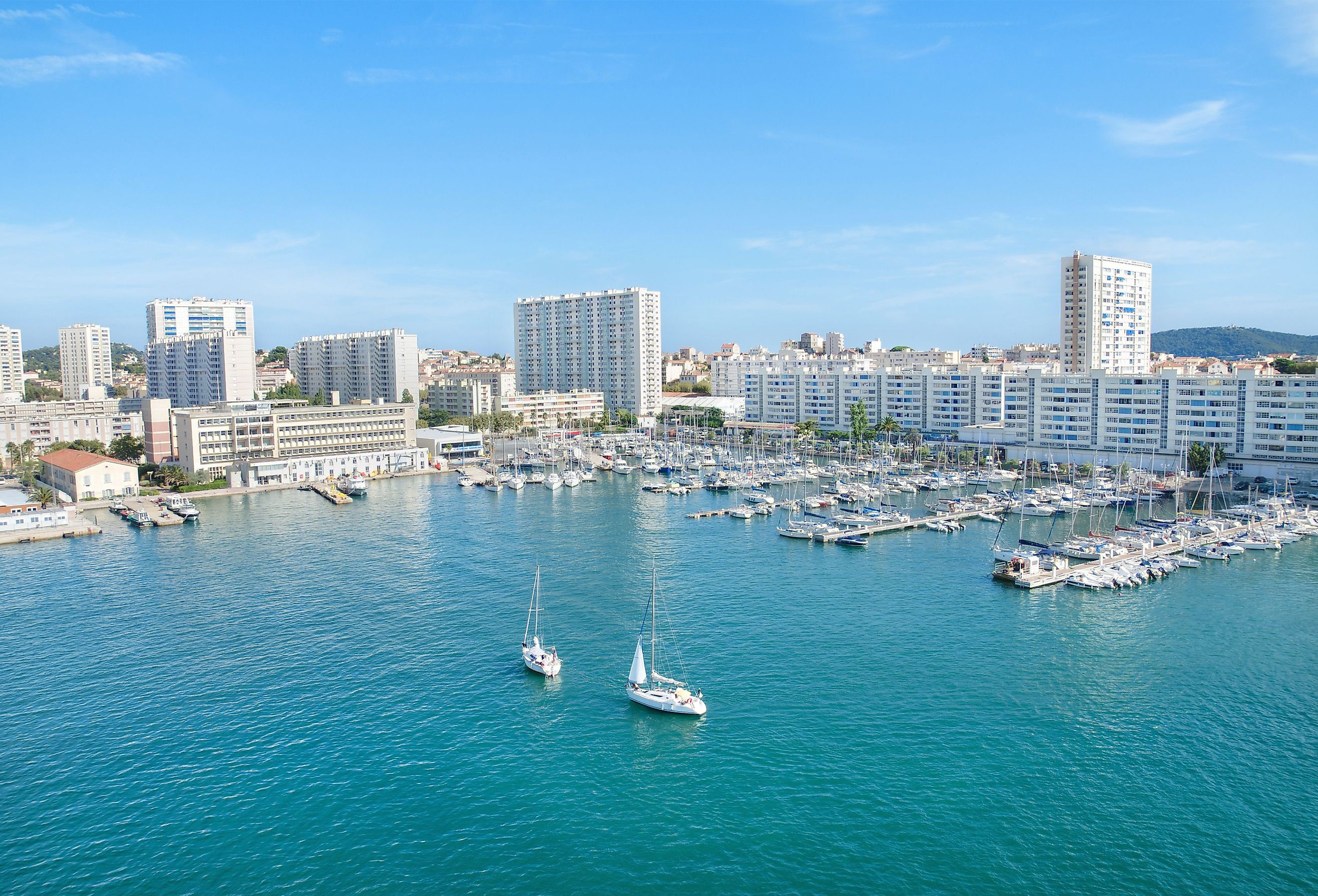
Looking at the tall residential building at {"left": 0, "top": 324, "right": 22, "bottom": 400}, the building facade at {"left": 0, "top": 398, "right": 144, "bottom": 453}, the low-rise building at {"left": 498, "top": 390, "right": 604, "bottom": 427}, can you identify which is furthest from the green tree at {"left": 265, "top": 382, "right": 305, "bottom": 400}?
the tall residential building at {"left": 0, "top": 324, "right": 22, "bottom": 400}

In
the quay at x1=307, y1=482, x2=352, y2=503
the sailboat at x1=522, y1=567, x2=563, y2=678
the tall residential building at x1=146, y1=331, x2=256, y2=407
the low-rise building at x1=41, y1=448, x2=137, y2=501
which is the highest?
the tall residential building at x1=146, y1=331, x2=256, y2=407

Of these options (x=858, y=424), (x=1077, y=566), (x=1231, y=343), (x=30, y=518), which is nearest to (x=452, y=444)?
(x=30, y=518)

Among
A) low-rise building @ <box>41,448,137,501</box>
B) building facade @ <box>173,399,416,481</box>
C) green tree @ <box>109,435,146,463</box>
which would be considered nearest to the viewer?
low-rise building @ <box>41,448,137,501</box>

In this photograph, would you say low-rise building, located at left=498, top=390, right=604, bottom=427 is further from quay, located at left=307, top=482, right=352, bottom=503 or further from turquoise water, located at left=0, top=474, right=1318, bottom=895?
turquoise water, located at left=0, top=474, right=1318, bottom=895

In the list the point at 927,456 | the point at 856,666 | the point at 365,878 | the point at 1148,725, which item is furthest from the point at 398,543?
the point at 927,456

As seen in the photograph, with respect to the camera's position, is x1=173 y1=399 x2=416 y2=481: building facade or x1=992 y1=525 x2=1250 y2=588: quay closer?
x1=992 y1=525 x2=1250 y2=588: quay

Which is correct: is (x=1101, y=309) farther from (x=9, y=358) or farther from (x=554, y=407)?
(x=9, y=358)

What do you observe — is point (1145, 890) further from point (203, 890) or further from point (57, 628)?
point (57, 628)
